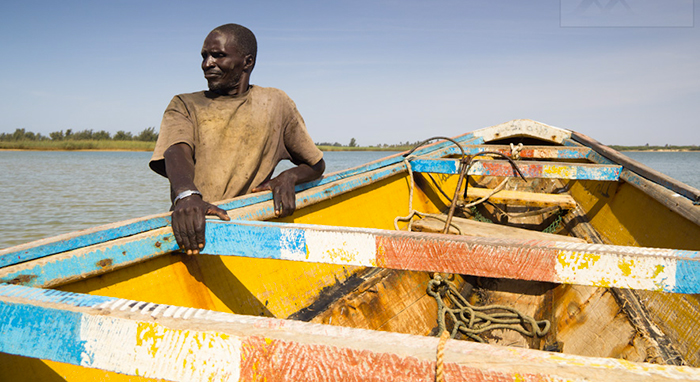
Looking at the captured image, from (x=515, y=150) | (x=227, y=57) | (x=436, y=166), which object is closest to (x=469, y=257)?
(x=227, y=57)

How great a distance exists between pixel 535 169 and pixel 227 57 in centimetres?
274

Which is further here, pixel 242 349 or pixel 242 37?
pixel 242 37

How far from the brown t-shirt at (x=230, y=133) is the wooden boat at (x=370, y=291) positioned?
250mm

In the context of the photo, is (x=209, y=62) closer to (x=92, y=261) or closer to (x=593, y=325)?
(x=92, y=261)

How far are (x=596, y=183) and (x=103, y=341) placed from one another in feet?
14.3

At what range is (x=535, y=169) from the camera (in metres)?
3.68

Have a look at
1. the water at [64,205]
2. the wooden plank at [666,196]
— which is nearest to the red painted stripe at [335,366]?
the wooden plank at [666,196]

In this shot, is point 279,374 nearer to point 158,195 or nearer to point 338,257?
point 338,257

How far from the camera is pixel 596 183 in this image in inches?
161

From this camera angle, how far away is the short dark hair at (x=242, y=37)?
228 cm

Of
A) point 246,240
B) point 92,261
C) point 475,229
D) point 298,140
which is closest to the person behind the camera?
point 92,261

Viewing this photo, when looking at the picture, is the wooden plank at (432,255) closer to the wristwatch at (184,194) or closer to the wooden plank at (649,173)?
the wristwatch at (184,194)

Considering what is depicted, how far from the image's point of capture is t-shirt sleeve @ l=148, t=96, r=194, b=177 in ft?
6.62

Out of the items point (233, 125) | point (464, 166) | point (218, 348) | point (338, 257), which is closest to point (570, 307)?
point (464, 166)
